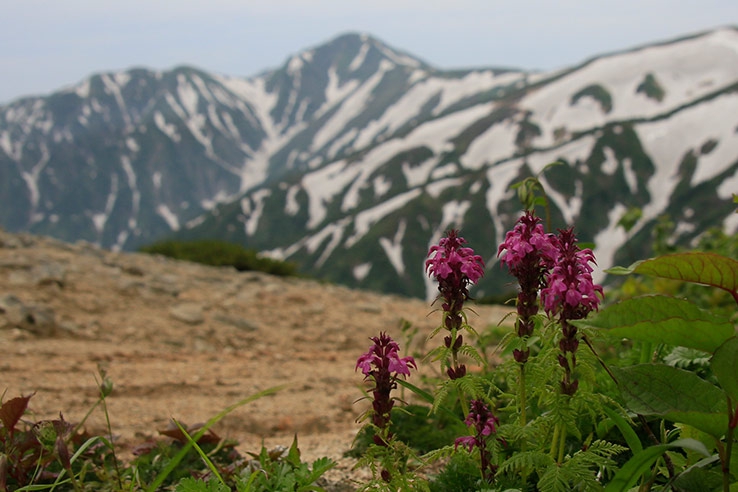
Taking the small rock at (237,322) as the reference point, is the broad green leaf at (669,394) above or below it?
above

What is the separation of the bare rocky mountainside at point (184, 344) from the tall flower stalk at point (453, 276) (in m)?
1.53

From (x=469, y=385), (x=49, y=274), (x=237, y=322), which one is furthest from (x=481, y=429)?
(x=49, y=274)

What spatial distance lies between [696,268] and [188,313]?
34.5 feet

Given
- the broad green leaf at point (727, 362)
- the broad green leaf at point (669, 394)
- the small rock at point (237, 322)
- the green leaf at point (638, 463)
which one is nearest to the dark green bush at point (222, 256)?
the small rock at point (237, 322)

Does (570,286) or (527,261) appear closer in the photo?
(570,286)

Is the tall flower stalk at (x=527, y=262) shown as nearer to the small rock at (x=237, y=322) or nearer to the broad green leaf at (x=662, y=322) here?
the broad green leaf at (x=662, y=322)

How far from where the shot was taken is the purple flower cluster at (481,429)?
2791 millimetres

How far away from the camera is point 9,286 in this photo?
11.1 meters

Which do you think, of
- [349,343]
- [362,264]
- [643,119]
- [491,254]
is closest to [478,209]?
[491,254]

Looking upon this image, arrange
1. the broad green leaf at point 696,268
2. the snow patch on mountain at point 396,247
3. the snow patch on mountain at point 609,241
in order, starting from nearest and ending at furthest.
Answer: the broad green leaf at point 696,268 → the snow patch on mountain at point 609,241 → the snow patch on mountain at point 396,247

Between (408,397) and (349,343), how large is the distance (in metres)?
4.65

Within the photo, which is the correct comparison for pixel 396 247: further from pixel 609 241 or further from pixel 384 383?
pixel 384 383

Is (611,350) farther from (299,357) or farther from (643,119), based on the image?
(643,119)

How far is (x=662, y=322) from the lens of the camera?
209 cm
